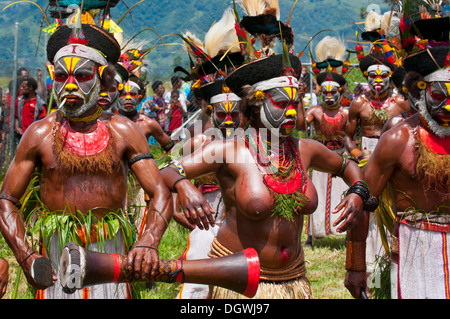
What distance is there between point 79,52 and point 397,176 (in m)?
2.31

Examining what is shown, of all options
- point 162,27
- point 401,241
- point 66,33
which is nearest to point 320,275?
point 401,241

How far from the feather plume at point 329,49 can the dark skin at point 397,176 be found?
258 inches

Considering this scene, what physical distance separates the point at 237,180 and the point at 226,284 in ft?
3.60

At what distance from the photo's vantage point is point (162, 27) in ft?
17.4

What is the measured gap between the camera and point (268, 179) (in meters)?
3.83

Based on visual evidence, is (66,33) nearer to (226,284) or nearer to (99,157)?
(99,157)

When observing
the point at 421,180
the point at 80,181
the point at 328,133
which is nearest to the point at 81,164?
the point at 80,181

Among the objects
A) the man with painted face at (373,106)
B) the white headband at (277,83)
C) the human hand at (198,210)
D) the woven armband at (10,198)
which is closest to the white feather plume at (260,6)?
the white headband at (277,83)

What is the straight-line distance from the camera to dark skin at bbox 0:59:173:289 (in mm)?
3477

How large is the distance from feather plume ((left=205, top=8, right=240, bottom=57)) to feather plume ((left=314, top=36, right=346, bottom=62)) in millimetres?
4475

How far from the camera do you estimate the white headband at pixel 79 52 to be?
377 centimetres

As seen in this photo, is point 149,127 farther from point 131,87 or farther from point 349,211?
point 349,211

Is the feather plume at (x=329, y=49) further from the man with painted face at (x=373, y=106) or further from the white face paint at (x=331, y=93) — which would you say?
the man with painted face at (x=373, y=106)

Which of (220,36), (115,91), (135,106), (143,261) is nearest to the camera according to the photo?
(143,261)
